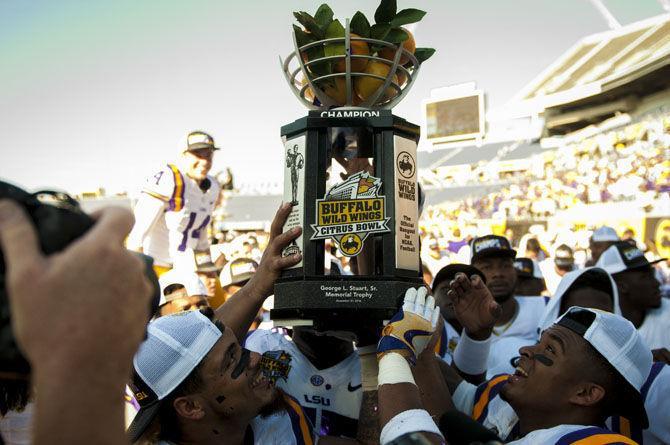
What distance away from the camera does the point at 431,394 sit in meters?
2.54

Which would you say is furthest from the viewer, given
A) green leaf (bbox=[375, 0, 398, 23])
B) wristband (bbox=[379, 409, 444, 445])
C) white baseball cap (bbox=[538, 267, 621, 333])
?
white baseball cap (bbox=[538, 267, 621, 333])

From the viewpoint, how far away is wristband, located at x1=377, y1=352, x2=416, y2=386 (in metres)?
1.95

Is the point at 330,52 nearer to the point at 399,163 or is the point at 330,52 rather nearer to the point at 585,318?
the point at 399,163

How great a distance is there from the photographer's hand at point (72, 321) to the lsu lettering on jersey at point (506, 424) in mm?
1664

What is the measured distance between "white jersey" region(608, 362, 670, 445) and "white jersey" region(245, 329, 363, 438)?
1.13 metres

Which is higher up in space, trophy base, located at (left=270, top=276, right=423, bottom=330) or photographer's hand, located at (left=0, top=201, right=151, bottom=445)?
photographer's hand, located at (left=0, top=201, right=151, bottom=445)

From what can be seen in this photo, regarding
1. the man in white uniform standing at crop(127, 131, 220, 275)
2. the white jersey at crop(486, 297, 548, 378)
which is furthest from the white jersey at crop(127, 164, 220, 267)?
the white jersey at crop(486, 297, 548, 378)

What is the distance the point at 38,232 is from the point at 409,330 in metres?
1.41

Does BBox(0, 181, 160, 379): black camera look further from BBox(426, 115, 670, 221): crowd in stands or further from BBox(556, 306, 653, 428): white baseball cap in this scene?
BBox(426, 115, 670, 221): crowd in stands

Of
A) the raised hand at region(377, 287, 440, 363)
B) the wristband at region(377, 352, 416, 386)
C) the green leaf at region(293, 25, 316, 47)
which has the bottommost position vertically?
the wristband at region(377, 352, 416, 386)

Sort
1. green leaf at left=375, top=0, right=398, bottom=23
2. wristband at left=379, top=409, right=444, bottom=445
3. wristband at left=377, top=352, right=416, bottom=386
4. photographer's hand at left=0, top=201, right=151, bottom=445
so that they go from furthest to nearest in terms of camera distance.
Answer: green leaf at left=375, top=0, right=398, bottom=23, wristband at left=377, top=352, right=416, bottom=386, wristband at left=379, top=409, right=444, bottom=445, photographer's hand at left=0, top=201, right=151, bottom=445

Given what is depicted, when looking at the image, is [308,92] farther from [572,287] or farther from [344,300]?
[572,287]

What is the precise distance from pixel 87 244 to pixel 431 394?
77.5 inches

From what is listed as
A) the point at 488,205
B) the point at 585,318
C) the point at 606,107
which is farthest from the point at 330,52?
the point at 606,107
